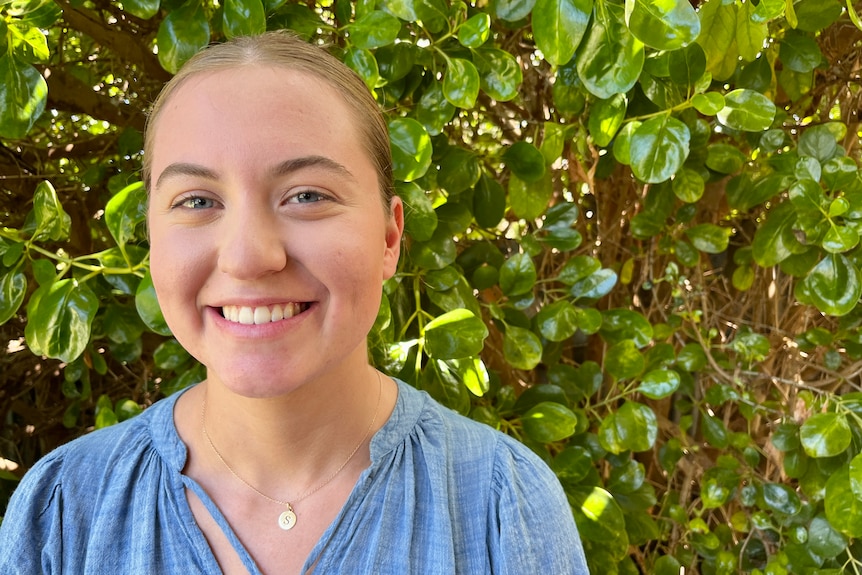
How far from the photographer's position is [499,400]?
112 cm

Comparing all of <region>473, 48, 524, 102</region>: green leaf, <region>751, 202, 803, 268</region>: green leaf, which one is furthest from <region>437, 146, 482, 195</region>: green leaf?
<region>751, 202, 803, 268</region>: green leaf

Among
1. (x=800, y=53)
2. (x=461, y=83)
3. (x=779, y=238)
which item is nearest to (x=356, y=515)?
(x=461, y=83)

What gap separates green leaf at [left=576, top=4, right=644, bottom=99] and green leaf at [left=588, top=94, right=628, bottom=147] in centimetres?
12

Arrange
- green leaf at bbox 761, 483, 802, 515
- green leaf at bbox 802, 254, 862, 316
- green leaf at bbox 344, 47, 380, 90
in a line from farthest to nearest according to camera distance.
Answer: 1. green leaf at bbox 761, 483, 802, 515
2. green leaf at bbox 802, 254, 862, 316
3. green leaf at bbox 344, 47, 380, 90

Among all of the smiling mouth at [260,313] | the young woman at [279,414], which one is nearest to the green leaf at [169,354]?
the young woman at [279,414]

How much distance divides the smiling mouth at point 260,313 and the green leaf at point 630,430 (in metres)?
0.56

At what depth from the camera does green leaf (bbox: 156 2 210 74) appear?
0.81 m

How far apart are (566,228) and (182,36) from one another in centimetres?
60

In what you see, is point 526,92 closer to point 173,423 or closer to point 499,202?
point 499,202

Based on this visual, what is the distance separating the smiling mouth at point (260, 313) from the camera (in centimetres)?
64

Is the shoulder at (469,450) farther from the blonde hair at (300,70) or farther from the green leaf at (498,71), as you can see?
the green leaf at (498,71)

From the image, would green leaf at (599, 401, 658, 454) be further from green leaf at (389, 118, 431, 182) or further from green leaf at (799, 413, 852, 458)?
green leaf at (389, 118, 431, 182)

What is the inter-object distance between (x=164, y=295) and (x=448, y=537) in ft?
1.22

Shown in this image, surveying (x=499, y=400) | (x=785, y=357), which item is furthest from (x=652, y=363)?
(x=785, y=357)
